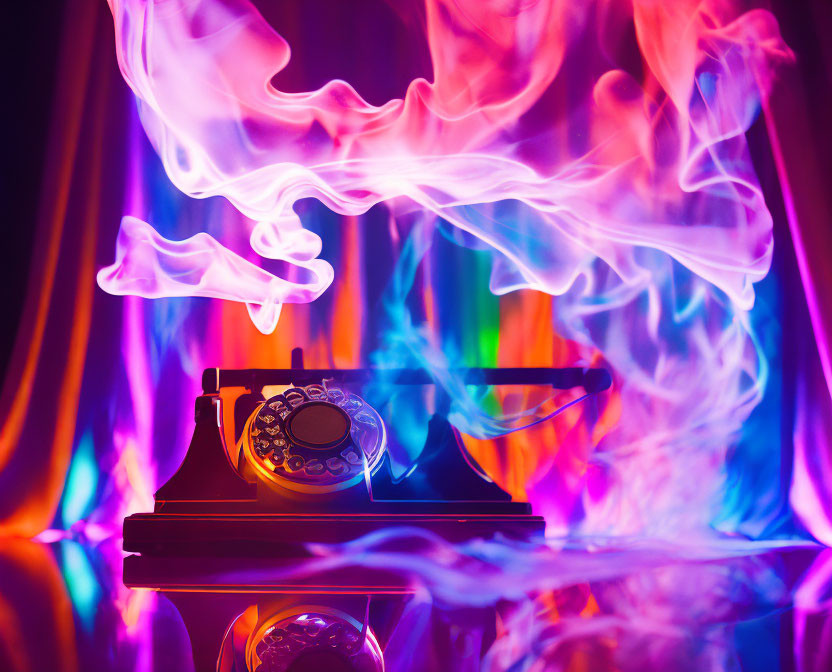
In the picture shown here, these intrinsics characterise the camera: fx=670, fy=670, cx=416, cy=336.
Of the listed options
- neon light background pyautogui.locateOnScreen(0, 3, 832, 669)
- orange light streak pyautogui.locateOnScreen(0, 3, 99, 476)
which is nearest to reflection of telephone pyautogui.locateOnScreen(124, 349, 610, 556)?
neon light background pyautogui.locateOnScreen(0, 3, 832, 669)

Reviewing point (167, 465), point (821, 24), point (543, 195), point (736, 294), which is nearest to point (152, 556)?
point (167, 465)

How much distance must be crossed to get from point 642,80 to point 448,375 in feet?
2.33

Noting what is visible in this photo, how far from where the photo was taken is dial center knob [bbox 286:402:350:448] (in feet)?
3.21

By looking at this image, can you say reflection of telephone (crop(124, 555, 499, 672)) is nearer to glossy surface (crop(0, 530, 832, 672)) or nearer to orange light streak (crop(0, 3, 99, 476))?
glossy surface (crop(0, 530, 832, 672))

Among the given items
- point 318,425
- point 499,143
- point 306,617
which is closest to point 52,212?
point 318,425

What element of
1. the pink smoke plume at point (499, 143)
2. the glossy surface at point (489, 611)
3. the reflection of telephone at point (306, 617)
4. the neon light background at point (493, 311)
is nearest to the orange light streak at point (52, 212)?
the neon light background at point (493, 311)

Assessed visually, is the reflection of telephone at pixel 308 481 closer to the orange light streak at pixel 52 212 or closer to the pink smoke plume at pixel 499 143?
the pink smoke plume at pixel 499 143

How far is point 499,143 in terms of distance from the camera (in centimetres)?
126

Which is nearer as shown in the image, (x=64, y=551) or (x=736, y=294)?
(x=64, y=551)

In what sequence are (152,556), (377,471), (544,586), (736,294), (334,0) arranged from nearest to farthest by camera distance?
(544,586) → (152,556) → (377,471) → (736,294) → (334,0)

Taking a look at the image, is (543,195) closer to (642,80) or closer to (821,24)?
(642,80)

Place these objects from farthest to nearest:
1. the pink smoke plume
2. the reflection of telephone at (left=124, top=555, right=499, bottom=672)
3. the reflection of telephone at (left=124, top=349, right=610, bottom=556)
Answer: the pink smoke plume
the reflection of telephone at (left=124, top=349, right=610, bottom=556)
the reflection of telephone at (left=124, top=555, right=499, bottom=672)

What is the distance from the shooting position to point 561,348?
131 centimetres

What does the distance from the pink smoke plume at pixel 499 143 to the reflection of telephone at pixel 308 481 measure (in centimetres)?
27
